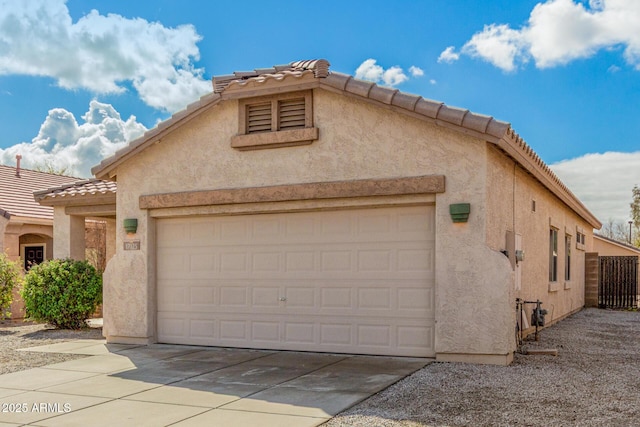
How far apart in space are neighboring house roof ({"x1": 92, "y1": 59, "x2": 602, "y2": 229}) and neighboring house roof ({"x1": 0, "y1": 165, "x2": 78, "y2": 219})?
23.1 ft

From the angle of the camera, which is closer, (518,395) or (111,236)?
(518,395)

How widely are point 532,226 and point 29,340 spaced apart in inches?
416

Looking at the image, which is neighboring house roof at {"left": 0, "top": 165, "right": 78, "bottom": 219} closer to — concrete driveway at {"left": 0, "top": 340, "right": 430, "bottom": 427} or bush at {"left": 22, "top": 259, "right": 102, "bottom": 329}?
bush at {"left": 22, "top": 259, "right": 102, "bottom": 329}

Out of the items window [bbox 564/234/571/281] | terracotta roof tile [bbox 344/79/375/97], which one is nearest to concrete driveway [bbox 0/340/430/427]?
terracotta roof tile [bbox 344/79/375/97]

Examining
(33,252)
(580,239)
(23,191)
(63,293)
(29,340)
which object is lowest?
(29,340)

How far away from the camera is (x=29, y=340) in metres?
12.9

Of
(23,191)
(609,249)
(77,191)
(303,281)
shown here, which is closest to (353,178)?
(303,281)

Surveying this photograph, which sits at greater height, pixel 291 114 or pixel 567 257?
pixel 291 114

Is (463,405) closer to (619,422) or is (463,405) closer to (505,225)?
(619,422)

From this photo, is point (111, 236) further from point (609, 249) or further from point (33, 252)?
point (609, 249)

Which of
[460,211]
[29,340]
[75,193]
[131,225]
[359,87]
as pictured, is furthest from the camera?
[75,193]

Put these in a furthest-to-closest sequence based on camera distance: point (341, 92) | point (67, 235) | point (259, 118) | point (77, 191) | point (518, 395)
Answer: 1. point (67, 235)
2. point (77, 191)
3. point (259, 118)
4. point (341, 92)
5. point (518, 395)

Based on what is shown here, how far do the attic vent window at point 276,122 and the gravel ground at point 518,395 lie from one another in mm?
4271

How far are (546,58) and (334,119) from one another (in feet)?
23.2
